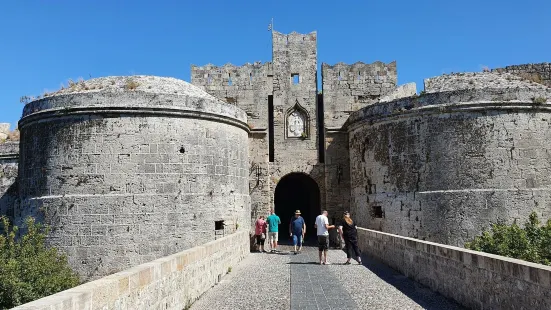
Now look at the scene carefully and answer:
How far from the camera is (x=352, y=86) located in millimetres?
18719

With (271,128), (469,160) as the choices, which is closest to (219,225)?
(271,128)

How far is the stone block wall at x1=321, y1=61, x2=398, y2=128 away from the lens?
60.6 ft

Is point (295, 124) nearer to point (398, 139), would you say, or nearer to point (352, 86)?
point (352, 86)

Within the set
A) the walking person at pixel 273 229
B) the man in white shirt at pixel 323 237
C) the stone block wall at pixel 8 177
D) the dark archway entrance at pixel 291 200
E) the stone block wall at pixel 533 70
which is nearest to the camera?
the man in white shirt at pixel 323 237

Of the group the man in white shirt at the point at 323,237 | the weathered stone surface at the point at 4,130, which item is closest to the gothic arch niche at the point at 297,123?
the man in white shirt at the point at 323,237

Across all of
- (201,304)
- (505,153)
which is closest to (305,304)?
(201,304)

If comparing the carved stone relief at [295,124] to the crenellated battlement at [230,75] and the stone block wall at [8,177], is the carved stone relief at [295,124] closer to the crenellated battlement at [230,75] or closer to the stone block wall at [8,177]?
the crenellated battlement at [230,75]

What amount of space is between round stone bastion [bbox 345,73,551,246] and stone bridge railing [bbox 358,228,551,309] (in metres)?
3.78

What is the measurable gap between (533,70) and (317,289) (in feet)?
44.6

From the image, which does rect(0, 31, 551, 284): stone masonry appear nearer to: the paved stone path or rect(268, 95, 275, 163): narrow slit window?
rect(268, 95, 275, 163): narrow slit window

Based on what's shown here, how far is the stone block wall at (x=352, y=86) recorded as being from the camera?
18.5 meters

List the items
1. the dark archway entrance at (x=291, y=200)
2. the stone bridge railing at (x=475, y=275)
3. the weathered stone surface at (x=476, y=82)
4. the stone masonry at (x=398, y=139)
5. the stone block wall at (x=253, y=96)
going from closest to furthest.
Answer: the stone bridge railing at (x=475, y=275)
the stone masonry at (x=398, y=139)
the weathered stone surface at (x=476, y=82)
the stone block wall at (x=253, y=96)
the dark archway entrance at (x=291, y=200)

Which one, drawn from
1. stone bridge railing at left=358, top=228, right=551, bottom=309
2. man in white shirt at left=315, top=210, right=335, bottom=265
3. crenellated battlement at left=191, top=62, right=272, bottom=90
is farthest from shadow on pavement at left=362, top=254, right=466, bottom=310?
crenellated battlement at left=191, top=62, right=272, bottom=90

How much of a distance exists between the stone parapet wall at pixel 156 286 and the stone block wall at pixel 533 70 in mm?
12960
